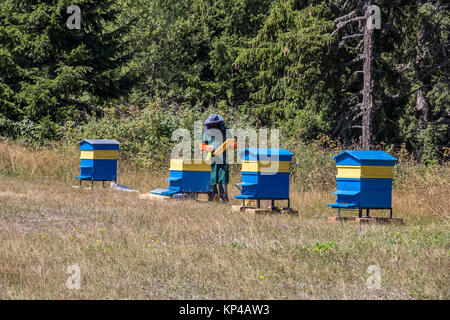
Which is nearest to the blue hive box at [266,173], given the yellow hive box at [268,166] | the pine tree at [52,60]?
the yellow hive box at [268,166]

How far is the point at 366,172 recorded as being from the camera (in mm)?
11695

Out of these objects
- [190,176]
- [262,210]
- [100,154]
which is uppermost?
[100,154]

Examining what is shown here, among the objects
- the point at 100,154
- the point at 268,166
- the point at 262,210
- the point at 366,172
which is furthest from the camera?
the point at 100,154

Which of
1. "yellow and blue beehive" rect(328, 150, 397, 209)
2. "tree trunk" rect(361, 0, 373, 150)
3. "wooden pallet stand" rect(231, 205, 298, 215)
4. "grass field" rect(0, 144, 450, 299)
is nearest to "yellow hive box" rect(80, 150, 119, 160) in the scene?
"grass field" rect(0, 144, 450, 299)

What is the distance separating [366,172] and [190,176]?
477 cm

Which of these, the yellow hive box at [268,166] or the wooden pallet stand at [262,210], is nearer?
the yellow hive box at [268,166]

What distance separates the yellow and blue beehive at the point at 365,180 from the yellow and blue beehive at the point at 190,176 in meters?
4.09

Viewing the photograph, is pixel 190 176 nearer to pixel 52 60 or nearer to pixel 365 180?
pixel 365 180

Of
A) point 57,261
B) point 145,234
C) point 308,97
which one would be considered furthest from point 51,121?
point 57,261

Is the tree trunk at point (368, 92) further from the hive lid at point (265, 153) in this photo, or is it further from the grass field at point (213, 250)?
the hive lid at point (265, 153)

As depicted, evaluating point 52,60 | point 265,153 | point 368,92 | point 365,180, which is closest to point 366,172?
point 365,180

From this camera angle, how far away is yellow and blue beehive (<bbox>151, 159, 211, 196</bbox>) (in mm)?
15062

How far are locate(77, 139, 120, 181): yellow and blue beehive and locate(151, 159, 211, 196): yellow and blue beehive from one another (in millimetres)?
3372

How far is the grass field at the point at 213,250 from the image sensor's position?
654 centimetres
